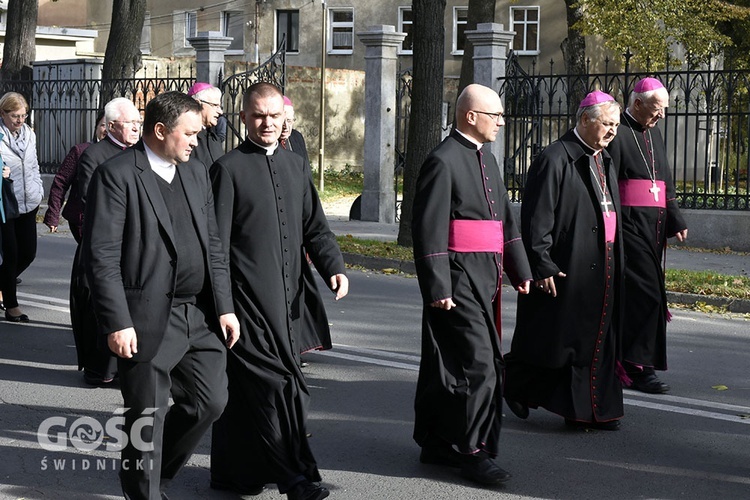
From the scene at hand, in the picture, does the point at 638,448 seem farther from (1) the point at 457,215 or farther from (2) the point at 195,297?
(2) the point at 195,297

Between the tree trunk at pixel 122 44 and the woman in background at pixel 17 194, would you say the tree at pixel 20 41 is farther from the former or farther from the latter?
the woman in background at pixel 17 194

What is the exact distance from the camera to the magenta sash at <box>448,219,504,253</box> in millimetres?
6250

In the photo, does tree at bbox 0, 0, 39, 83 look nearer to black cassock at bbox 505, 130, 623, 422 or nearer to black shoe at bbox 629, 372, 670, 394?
black shoe at bbox 629, 372, 670, 394

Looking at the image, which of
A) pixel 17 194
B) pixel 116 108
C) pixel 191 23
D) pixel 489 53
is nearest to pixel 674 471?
pixel 116 108

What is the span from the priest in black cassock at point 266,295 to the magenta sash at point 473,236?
61cm

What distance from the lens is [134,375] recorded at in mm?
5094

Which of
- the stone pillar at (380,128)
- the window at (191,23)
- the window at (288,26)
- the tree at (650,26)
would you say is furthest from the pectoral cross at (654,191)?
the window at (191,23)

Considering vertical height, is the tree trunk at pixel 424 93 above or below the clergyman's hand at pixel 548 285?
above

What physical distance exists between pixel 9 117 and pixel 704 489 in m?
6.93

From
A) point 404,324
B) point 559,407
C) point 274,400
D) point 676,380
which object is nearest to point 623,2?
point 404,324

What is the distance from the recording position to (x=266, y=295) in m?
5.74

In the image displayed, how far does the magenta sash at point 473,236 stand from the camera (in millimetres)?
6250

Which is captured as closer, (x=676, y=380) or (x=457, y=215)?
(x=457, y=215)

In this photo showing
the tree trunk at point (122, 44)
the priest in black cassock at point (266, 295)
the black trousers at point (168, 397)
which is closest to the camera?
the black trousers at point (168, 397)
